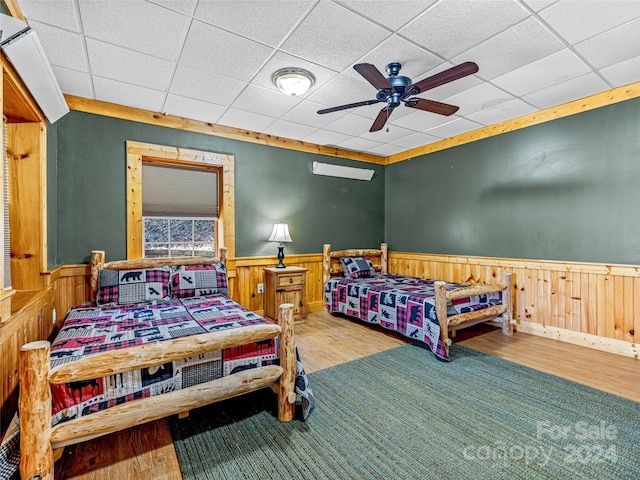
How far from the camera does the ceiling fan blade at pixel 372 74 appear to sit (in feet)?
6.90

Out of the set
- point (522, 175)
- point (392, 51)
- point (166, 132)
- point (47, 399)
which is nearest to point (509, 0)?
point (392, 51)

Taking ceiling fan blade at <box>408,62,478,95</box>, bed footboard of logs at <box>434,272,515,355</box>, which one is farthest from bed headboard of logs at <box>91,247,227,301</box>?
ceiling fan blade at <box>408,62,478,95</box>

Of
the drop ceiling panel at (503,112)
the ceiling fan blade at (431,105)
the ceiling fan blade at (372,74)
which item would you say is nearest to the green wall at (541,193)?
the drop ceiling panel at (503,112)

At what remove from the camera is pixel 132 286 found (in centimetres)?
308

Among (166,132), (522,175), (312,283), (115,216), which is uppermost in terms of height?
(166,132)

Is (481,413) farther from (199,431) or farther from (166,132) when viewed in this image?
(166,132)

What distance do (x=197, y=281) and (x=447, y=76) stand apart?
117 inches

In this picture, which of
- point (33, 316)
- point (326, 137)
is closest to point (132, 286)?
point (33, 316)

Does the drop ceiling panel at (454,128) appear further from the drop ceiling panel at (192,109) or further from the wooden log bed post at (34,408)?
the wooden log bed post at (34,408)

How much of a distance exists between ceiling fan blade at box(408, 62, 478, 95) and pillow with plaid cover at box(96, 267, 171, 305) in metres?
2.94

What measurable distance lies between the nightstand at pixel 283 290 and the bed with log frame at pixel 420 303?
1.77 ft

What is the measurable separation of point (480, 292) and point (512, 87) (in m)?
2.12

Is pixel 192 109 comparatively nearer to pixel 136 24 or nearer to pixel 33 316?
pixel 136 24

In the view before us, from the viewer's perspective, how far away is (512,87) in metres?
3.06
